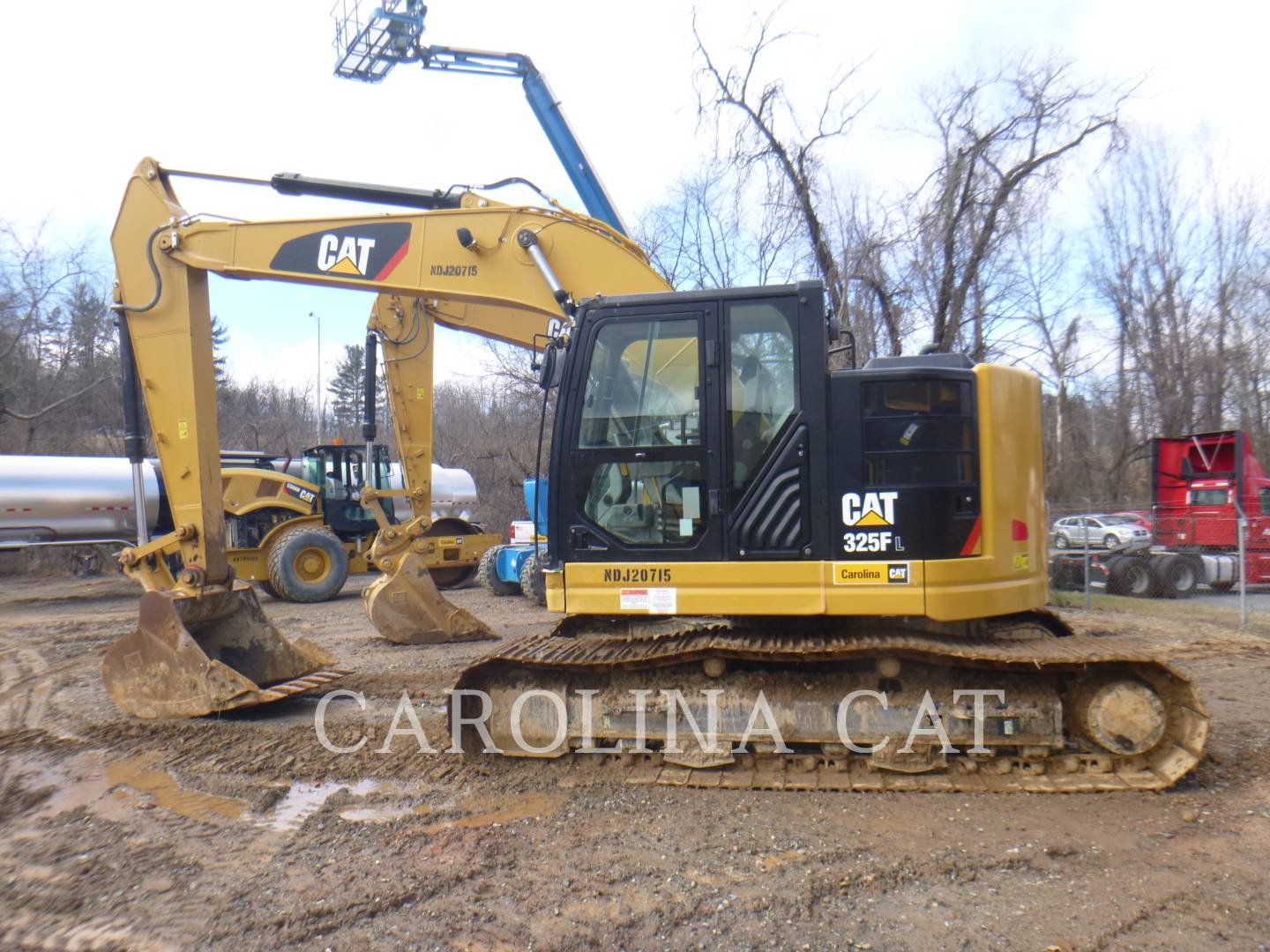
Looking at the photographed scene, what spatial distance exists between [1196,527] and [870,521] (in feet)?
44.6

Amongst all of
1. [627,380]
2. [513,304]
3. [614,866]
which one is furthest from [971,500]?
[513,304]

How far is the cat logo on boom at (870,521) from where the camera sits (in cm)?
478

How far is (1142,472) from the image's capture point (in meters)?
27.6

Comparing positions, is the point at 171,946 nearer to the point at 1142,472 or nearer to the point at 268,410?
the point at 1142,472

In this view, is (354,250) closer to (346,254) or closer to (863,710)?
(346,254)

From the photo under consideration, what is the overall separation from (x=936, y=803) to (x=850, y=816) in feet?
1.63

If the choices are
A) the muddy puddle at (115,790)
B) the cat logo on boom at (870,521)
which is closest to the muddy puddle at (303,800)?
the muddy puddle at (115,790)

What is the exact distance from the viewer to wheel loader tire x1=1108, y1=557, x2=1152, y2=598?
13.6m

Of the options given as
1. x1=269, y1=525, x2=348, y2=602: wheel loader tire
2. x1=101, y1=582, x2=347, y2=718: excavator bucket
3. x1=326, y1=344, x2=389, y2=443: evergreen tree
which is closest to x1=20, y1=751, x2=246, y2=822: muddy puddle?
x1=101, y1=582, x2=347, y2=718: excavator bucket

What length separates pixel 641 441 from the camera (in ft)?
16.4

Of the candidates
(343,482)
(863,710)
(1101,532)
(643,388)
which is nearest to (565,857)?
(863,710)

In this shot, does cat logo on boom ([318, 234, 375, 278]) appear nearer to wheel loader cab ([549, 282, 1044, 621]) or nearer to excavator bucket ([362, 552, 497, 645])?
wheel loader cab ([549, 282, 1044, 621])

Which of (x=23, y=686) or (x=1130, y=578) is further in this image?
(x=1130, y=578)

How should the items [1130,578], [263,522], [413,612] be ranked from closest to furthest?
[413,612] → [1130,578] → [263,522]
